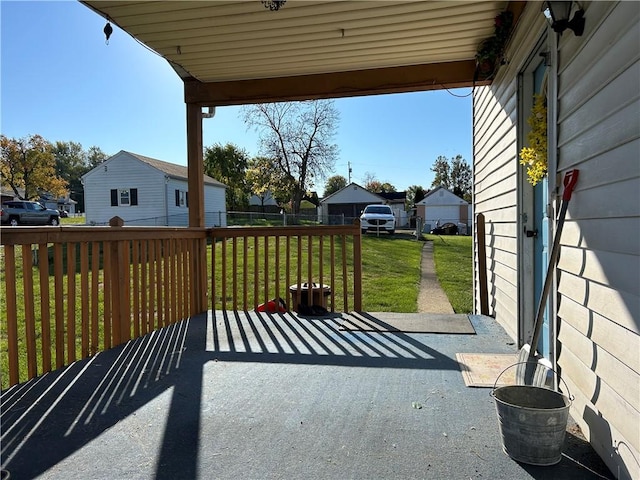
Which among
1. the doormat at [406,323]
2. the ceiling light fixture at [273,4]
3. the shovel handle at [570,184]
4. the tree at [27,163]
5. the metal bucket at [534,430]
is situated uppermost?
the tree at [27,163]

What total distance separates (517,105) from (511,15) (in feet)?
2.07

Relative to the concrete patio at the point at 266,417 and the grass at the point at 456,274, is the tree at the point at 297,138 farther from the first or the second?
the concrete patio at the point at 266,417

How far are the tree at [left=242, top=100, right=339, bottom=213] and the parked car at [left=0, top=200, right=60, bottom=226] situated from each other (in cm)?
1039

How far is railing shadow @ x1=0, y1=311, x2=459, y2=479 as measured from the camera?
1763 mm

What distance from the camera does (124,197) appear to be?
790 inches

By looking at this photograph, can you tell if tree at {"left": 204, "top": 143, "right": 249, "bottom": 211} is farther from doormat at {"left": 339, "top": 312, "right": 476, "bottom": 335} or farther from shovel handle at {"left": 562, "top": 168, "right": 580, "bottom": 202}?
shovel handle at {"left": 562, "top": 168, "right": 580, "bottom": 202}

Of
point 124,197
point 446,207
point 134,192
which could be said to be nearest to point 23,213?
point 124,197

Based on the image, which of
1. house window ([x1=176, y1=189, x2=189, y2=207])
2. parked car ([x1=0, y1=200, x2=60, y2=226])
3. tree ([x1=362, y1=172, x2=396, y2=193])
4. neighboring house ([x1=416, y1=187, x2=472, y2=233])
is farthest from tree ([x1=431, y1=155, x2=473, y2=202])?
parked car ([x1=0, y1=200, x2=60, y2=226])

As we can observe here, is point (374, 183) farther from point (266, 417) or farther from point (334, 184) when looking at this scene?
point (266, 417)

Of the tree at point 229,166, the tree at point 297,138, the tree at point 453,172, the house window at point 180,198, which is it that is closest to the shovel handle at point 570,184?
the tree at point 297,138

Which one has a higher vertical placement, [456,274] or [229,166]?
[229,166]

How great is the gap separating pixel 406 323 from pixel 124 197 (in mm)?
19390

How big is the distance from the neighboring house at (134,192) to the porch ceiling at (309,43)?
15497mm

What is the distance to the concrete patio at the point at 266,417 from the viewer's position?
1.62 metres
